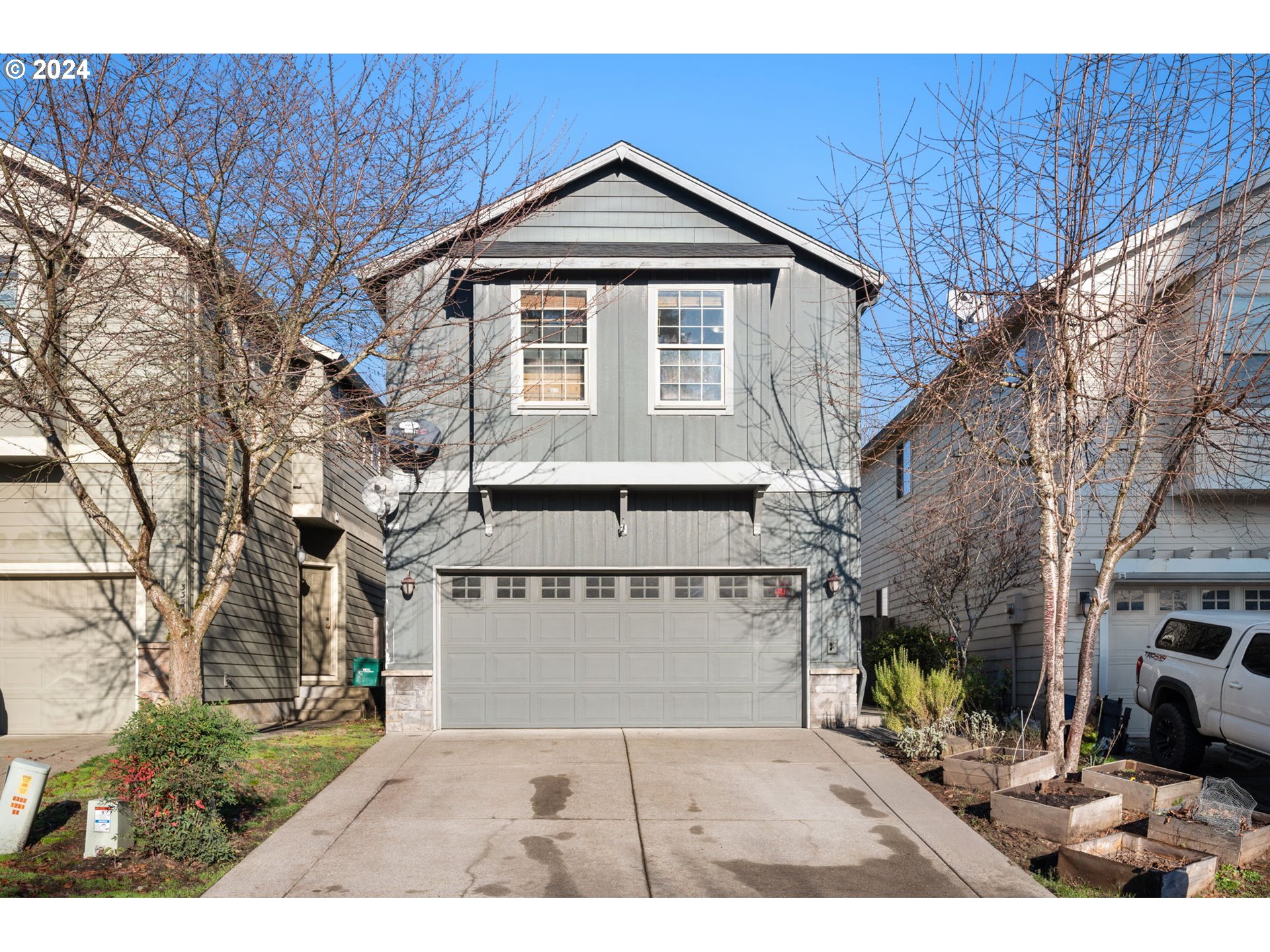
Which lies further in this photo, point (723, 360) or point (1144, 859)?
point (723, 360)

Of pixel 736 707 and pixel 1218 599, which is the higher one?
pixel 1218 599

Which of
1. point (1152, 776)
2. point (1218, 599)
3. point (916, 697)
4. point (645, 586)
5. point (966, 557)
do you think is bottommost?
point (1152, 776)

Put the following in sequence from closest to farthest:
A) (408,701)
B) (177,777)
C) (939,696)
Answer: (177,777)
(939,696)
(408,701)

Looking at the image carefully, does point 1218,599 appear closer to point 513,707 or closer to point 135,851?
point 513,707

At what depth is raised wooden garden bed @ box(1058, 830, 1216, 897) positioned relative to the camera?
312 inches

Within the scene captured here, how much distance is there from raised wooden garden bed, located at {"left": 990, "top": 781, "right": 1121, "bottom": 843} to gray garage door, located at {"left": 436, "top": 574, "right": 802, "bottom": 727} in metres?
5.06

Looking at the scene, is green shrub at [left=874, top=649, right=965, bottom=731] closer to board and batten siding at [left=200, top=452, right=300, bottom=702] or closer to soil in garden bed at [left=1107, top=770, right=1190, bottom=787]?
soil in garden bed at [left=1107, top=770, right=1190, bottom=787]

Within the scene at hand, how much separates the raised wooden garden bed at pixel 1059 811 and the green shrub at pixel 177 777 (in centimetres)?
703

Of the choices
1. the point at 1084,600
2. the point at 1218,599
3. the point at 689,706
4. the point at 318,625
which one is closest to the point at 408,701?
the point at 689,706

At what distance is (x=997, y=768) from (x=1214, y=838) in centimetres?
249

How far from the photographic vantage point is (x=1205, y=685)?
1208 centimetres

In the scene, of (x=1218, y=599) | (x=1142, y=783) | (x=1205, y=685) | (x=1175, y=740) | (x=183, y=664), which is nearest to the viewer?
(x=1142, y=783)

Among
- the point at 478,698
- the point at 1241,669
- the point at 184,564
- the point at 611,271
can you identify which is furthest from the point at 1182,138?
the point at 184,564

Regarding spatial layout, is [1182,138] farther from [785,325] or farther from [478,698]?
[478,698]
